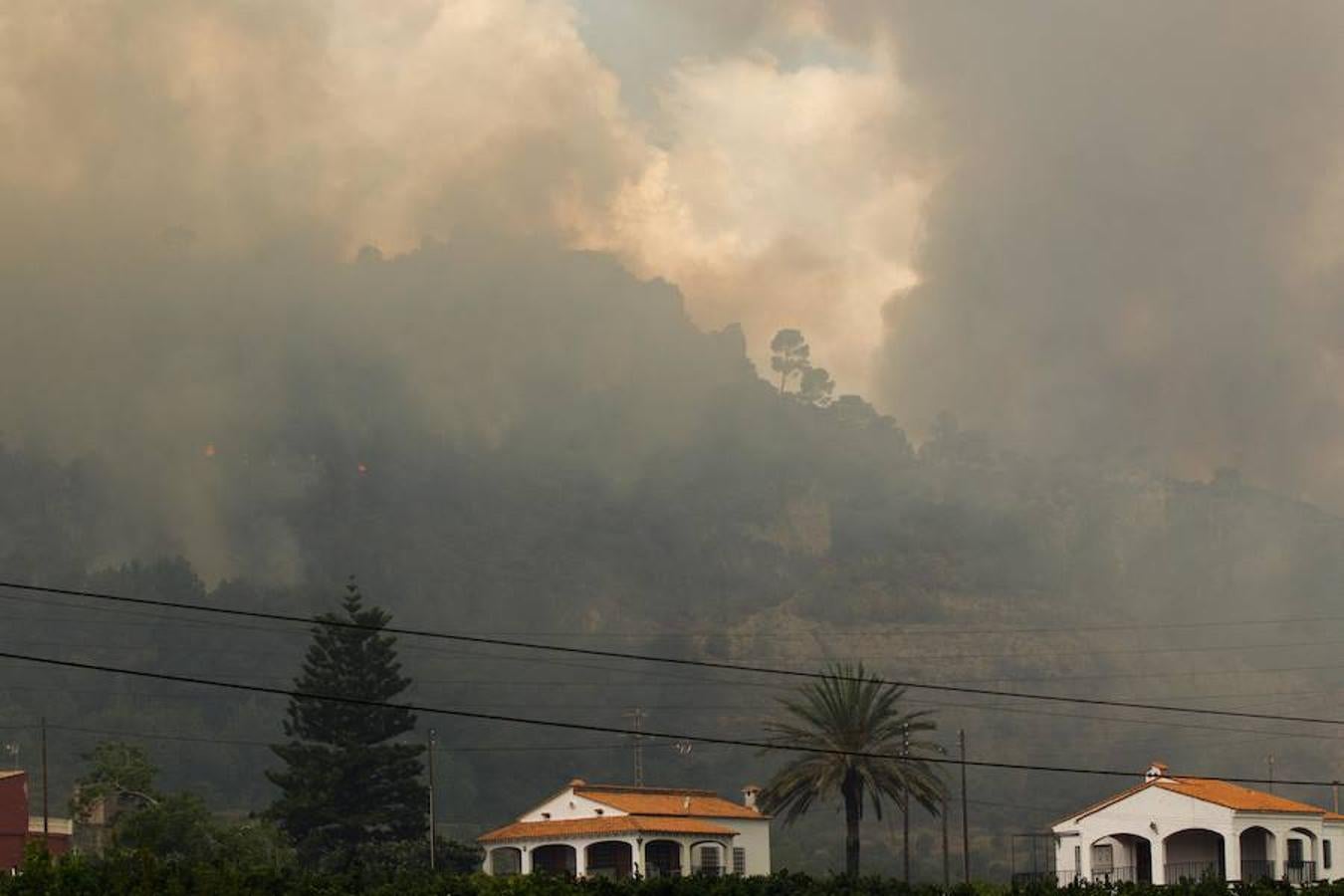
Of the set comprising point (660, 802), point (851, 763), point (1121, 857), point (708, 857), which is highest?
point (851, 763)

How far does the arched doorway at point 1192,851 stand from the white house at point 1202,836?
0.19 feet

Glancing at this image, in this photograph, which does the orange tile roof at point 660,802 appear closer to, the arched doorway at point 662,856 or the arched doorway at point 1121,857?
the arched doorway at point 662,856

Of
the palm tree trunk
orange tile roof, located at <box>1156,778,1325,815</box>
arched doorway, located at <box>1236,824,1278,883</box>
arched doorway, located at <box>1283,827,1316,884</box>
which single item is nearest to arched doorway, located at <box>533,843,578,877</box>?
the palm tree trunk

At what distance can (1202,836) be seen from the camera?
364 ft

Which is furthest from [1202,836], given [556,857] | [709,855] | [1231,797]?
[556,857]

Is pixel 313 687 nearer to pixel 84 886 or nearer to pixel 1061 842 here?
pixel 1061 842

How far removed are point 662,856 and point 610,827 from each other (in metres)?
3.98

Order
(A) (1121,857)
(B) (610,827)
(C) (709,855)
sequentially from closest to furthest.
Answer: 1. (B) (610,827)
2. (A) (1121,857)
3. (C) (709,855)

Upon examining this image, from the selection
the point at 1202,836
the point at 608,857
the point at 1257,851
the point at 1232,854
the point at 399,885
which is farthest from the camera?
the point at 608,857

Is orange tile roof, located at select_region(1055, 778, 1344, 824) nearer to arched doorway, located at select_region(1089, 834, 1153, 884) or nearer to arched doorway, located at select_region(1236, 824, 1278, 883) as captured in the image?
arched doorway, located at select_region(1236, 824, 1278, 883)

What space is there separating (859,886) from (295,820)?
306ft

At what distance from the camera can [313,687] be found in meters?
164

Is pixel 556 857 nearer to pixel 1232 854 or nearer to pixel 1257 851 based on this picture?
pixel 1232 854

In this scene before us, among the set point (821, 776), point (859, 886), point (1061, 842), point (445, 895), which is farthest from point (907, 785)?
point (445, 895)
